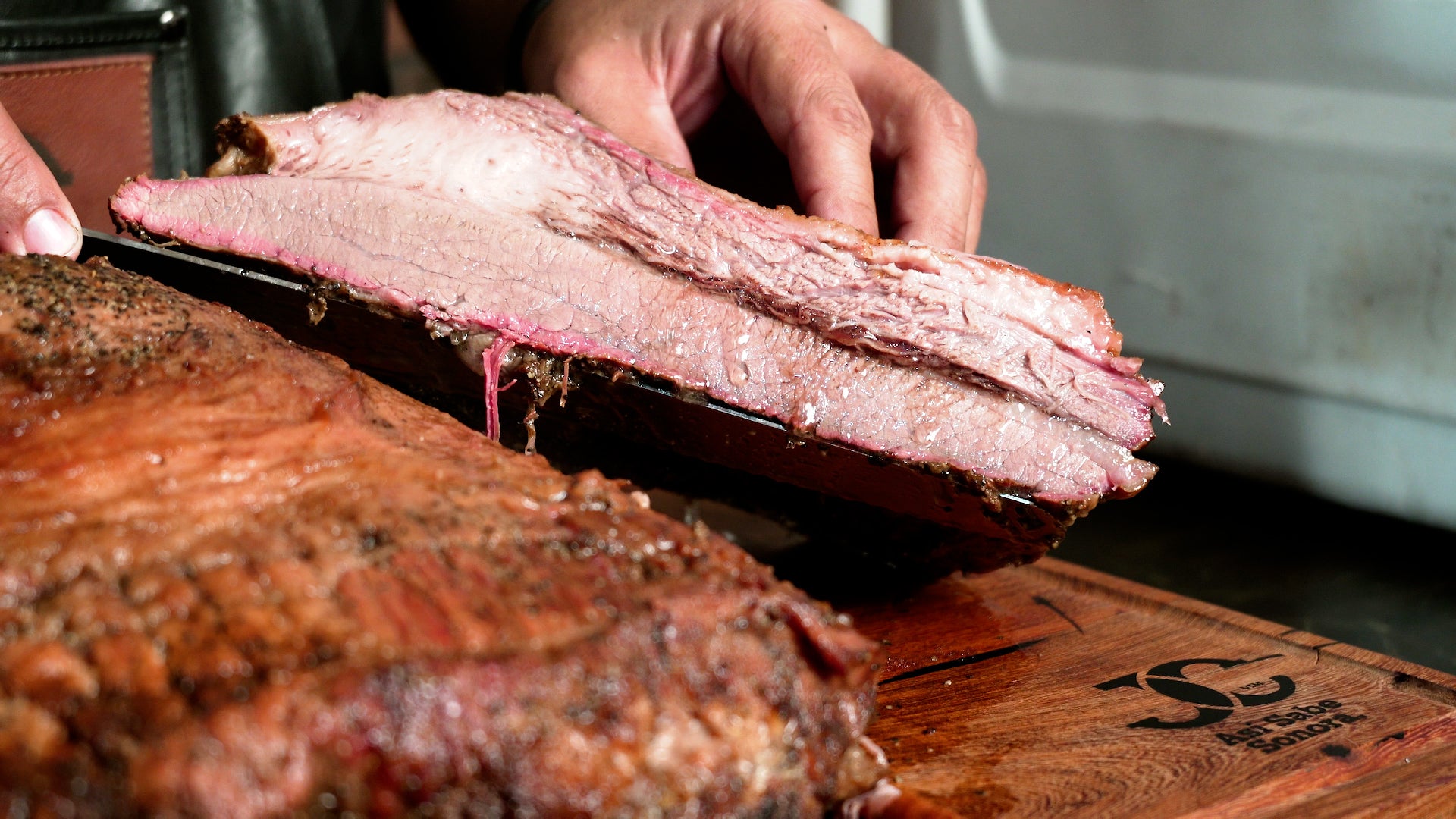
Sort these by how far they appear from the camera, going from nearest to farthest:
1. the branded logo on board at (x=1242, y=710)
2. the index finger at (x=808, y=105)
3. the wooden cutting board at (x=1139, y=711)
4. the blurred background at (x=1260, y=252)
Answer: the wooden cutting board at (x=1139, y=711) < the branded logo on board at (x=1242, y=710) < the index finger at (x=808, y=105) < the blurred background at (x=1260, y=252)

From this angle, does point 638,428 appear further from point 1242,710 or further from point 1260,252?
point 1260,252

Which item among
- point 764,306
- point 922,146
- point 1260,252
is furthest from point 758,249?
point 1260,252

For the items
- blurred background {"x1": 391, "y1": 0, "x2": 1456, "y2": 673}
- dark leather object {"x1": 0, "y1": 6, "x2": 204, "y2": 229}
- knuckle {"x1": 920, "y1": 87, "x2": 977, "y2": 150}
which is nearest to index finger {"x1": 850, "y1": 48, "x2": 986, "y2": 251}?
knuckle {"x1": 920, "y1": 87, "x2": 977, "y2": 150}

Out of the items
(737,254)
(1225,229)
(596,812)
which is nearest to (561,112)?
(737,254)

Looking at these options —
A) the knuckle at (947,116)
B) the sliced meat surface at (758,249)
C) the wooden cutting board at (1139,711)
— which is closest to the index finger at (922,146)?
the knuckle at (947,116)

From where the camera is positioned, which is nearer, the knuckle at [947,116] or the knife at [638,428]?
the knife at [638,428]

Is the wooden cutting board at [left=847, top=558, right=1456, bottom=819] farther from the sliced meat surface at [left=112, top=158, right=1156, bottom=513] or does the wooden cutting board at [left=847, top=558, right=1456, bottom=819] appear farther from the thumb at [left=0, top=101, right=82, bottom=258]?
the thumb at [left=0, top=101, right=82, bottom=258]

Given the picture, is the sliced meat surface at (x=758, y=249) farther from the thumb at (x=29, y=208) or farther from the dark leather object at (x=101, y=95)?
the dark leather object at (x=101, y=95)

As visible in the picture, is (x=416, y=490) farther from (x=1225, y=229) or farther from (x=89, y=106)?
(x=1225, y=229)
